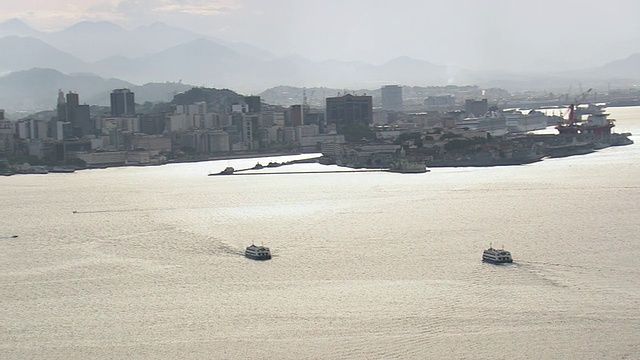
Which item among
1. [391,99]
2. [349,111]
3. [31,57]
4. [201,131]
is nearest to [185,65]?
[31,57]

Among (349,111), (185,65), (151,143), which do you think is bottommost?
(151,143)

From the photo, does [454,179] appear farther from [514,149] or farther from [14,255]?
[14,255]

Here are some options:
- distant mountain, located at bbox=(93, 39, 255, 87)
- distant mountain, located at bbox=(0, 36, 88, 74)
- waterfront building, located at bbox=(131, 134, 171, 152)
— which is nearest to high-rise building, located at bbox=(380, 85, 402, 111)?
waterfront building, located at bbox=(131, 134, 171, 152)

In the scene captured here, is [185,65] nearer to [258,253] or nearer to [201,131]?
[201,131]

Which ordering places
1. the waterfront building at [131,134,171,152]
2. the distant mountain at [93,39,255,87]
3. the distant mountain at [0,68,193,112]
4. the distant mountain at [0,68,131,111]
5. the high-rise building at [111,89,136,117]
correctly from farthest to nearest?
the distant mountain at [93,39,255,87] < the distant mountain at [0,68,131,111] < the distant mountain at [0,68,193,112] < the high-rise building at [111,89,136,117] < the waterfront building at [131,134,171,152]

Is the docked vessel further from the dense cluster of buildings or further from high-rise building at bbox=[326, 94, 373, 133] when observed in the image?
high-rise building at bbox=[326, 94, 373, 133]

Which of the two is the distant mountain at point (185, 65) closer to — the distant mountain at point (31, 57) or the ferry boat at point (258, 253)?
the distant mountain at point (31, 57)

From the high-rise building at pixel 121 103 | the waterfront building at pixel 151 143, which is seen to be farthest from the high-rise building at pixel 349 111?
the high-rise building at pixel 121 103
